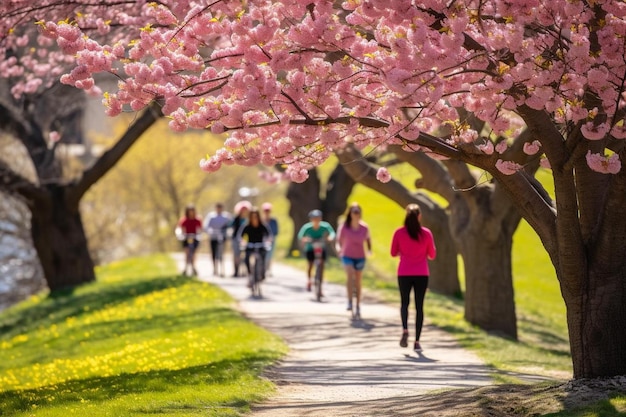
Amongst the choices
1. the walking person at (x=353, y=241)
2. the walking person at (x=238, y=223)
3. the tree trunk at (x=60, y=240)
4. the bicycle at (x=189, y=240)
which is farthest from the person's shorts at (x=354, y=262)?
the tree trunk at (x=60, y=240)

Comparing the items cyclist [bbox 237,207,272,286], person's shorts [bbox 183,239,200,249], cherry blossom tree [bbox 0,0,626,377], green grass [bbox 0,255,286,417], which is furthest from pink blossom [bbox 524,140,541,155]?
person's shorts [bbox 183,239,200,249]

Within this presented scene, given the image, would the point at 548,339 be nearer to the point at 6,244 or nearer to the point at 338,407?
the point at 338,407

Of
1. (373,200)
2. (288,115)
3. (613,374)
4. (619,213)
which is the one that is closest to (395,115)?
(288,115)

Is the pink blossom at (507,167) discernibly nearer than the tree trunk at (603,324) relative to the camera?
Yes

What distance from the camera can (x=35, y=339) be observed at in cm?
2359

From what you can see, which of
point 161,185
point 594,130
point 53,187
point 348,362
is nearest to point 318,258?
point 348,362

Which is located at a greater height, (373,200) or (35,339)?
(373,200)

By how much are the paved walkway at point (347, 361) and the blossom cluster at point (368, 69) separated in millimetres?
2562

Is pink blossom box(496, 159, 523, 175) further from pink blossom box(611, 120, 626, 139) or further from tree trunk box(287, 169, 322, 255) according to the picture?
tree trunk box(287, 169, 322, 255)

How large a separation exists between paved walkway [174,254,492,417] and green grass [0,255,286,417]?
41 cm

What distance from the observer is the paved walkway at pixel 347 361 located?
11.9m

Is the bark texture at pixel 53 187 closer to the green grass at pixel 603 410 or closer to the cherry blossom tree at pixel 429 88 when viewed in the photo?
the cherry blossom tree at pixel 429 88

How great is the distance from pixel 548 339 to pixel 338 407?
1338 centimetres

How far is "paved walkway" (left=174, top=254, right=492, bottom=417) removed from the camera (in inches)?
469
